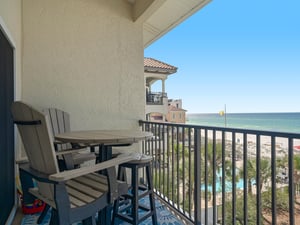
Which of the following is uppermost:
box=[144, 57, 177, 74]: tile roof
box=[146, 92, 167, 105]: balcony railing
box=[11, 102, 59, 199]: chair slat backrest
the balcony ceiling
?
box=[144, 57, 177, 74]: tile roof

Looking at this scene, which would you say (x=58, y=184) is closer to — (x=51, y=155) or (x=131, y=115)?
(x=51, y=155)

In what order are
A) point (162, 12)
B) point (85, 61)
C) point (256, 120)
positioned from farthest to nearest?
point (256, 120), point (162, 12), point (85, 61)

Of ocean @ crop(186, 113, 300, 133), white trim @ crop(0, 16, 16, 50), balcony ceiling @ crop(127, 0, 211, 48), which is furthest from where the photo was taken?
ocean @ crop(186, 113, 300, 133)

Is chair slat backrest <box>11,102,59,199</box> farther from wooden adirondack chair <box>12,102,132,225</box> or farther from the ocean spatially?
the ocean

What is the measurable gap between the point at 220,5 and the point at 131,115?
79.5 feet

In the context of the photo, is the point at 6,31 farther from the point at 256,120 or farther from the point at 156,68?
the point at 256,120

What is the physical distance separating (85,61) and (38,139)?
2.21m

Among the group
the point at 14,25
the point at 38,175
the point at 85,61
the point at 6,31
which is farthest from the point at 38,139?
the point at 85,61

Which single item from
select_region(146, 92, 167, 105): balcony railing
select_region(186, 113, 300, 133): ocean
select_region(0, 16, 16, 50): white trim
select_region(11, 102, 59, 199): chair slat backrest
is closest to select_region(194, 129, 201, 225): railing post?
select_region(11, 102, 59, 199): chair slat backrest

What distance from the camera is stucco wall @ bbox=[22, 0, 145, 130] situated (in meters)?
Result: 2.98

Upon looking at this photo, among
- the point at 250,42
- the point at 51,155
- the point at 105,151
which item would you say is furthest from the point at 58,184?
the point at 250,42

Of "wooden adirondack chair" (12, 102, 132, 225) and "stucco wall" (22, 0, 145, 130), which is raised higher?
"stucco wall" (22, 0, 145, 130)

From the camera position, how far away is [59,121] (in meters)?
2.87

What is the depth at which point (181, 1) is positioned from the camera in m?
3.22
